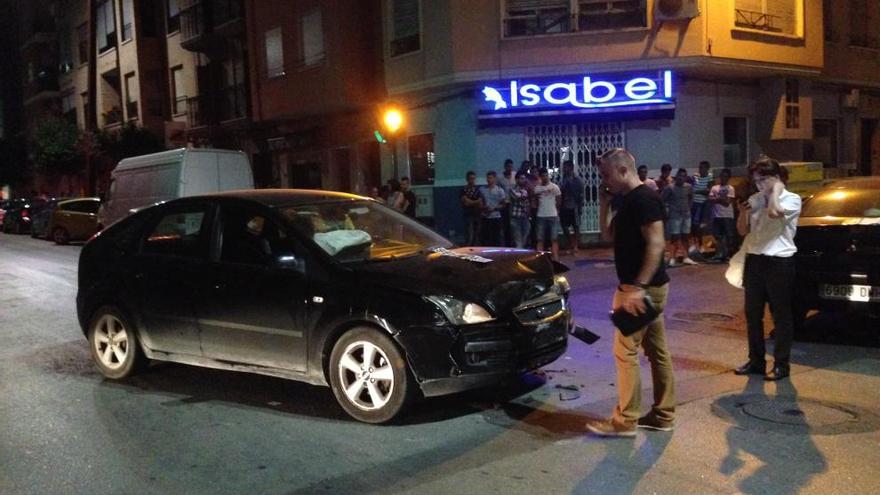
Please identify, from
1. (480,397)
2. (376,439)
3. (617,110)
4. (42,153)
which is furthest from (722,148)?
(42,153)

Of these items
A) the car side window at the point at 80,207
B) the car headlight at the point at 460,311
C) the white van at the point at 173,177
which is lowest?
the car headlight at the point at 460,311

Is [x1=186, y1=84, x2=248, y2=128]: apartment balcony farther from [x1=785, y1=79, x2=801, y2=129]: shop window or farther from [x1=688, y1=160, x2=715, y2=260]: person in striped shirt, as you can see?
[x1=785, y1=79, x2=801, y2=129]: shop window

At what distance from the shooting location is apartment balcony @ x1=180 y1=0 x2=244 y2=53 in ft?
79.9

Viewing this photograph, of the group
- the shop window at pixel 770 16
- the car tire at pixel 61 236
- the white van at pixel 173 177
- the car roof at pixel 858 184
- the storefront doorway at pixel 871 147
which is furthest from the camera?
the car tire at pixel 61 236

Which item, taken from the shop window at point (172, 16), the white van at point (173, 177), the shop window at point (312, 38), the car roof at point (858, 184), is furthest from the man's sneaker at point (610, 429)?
the shop window at point (172, 16)

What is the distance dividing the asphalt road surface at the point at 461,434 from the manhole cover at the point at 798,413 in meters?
0.02

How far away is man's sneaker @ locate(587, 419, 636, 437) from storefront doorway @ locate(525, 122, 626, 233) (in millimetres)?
11868

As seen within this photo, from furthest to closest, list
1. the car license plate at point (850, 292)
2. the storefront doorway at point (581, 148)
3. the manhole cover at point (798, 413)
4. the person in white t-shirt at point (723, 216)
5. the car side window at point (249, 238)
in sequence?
the storefront doorway at point (581, 148) → the person in white t-shirt at point (723, 216) → the car license plate at point (850, 292) → the car side window at point (249, 238) → the manhole cover at point (798, 413)

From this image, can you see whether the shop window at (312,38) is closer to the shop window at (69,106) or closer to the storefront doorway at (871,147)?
the storefront doorway at (871,147)

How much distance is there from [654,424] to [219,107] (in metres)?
23.8

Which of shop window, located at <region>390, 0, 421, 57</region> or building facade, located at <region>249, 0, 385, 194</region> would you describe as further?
building facade, located at <region>249, 0, 385, 194</region>

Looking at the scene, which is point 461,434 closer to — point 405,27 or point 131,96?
point 405,27

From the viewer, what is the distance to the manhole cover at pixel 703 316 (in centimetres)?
868

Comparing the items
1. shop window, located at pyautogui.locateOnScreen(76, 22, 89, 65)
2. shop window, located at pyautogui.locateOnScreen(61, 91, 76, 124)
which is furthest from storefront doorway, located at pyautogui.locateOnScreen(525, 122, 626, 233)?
shop window, located at pyautogui.locateOnScreen(61, 91, 76, 124)
